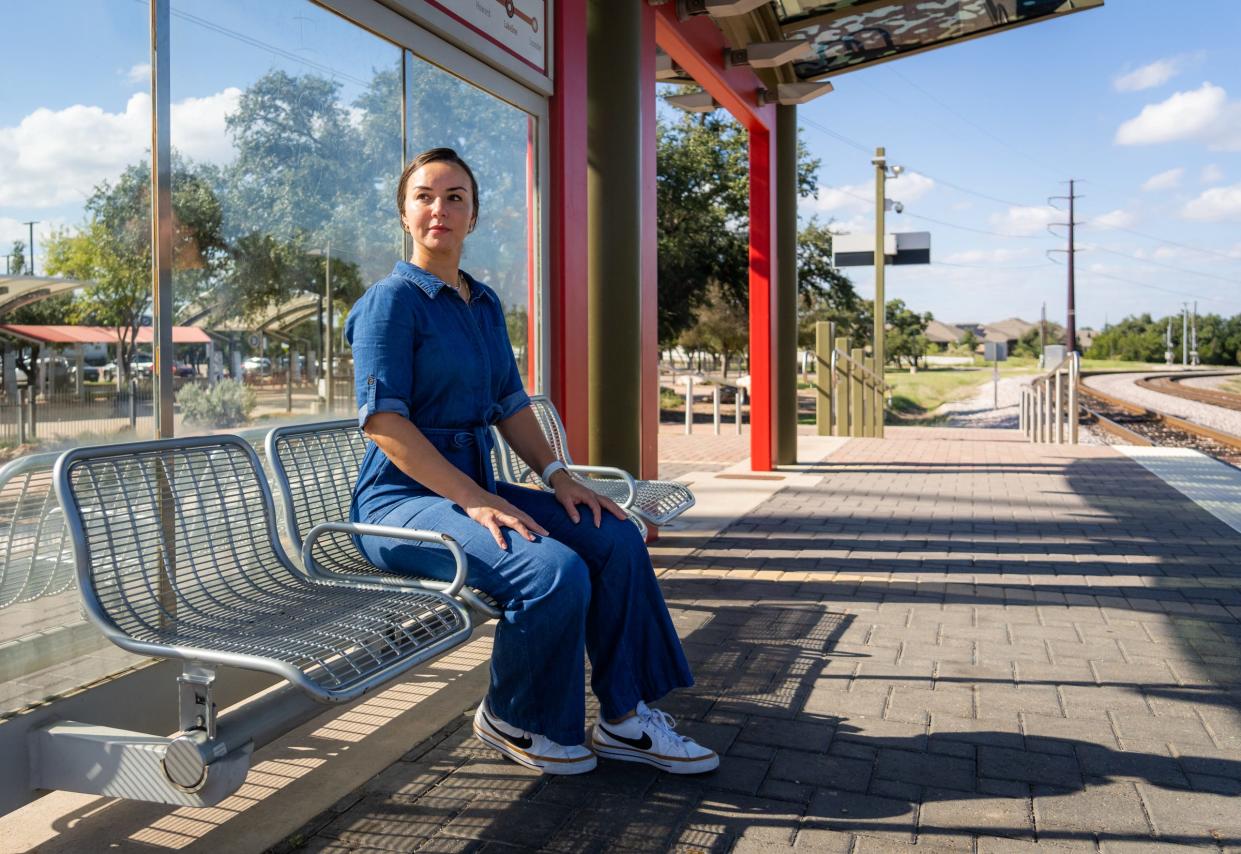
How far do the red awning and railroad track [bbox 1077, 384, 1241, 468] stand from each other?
11.6 m

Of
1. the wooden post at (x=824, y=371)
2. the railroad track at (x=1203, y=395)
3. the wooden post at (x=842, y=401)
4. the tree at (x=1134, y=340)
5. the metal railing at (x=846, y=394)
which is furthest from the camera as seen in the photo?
the tree at (x=1134, y=340)

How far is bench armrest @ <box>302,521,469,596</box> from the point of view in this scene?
2.44 m

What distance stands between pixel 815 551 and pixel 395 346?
3.88 m

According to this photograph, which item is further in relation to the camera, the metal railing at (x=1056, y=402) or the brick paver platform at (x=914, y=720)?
the metal railing at (x=1056, y=402)

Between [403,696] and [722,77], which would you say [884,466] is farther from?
[403,696]

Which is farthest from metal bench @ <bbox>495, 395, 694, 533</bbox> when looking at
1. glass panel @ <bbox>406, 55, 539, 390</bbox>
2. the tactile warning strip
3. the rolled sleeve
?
the tactile warning strip

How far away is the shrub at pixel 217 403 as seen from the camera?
3.24 metres

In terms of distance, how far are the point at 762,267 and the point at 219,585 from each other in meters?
8.46

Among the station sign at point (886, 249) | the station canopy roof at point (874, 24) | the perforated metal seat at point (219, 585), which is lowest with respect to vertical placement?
the perforated metal seat at point (219, 585)

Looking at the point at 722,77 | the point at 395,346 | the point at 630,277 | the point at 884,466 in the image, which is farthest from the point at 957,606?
the point at 884,466

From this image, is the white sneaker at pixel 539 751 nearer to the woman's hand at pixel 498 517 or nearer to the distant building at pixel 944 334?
the woman's hand at pixel 498 517

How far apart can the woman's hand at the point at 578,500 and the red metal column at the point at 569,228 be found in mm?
2675

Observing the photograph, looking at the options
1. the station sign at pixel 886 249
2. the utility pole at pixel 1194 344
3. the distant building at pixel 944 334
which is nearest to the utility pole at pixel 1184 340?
the utility pole at pixel 1194 344

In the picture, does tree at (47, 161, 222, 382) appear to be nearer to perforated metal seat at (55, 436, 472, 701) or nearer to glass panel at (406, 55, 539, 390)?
perforated metal seat at (55, 436, 472, 701)
